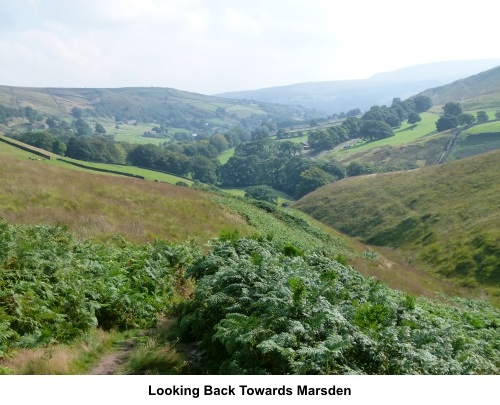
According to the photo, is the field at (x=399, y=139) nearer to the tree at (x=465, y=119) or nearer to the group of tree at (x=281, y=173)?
the tree at (x=465, y=119)

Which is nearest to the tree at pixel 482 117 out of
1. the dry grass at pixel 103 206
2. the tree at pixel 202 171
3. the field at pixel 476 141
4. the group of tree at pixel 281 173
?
the field at pixel 476 141

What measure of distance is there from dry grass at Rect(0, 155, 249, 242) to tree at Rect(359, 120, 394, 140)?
517ft

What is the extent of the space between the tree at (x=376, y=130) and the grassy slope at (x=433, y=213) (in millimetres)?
95526

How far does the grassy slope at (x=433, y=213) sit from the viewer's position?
44.0m

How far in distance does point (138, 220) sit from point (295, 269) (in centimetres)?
1463

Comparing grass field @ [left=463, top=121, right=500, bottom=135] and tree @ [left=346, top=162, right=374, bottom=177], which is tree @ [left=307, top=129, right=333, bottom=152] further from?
tree @ [left=346, top=162, right=374, bottom=177]

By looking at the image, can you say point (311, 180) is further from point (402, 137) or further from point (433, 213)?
point (402, 137)

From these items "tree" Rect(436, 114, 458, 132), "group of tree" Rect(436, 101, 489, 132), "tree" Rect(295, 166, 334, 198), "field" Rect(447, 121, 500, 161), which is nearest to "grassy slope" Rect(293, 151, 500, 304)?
"tree" Rect(295, 166, 334, 198)

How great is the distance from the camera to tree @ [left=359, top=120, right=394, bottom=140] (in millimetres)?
181125

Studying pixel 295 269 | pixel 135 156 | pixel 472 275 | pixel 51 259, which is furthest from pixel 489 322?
pixel 135 156

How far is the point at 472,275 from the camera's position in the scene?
40719 millimetres

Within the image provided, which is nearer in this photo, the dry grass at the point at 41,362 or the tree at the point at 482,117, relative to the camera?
the dry grass at the point at 41,362

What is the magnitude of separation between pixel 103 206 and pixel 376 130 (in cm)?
17026

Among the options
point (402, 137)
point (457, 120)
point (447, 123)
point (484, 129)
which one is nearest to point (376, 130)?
point (402, 137)
